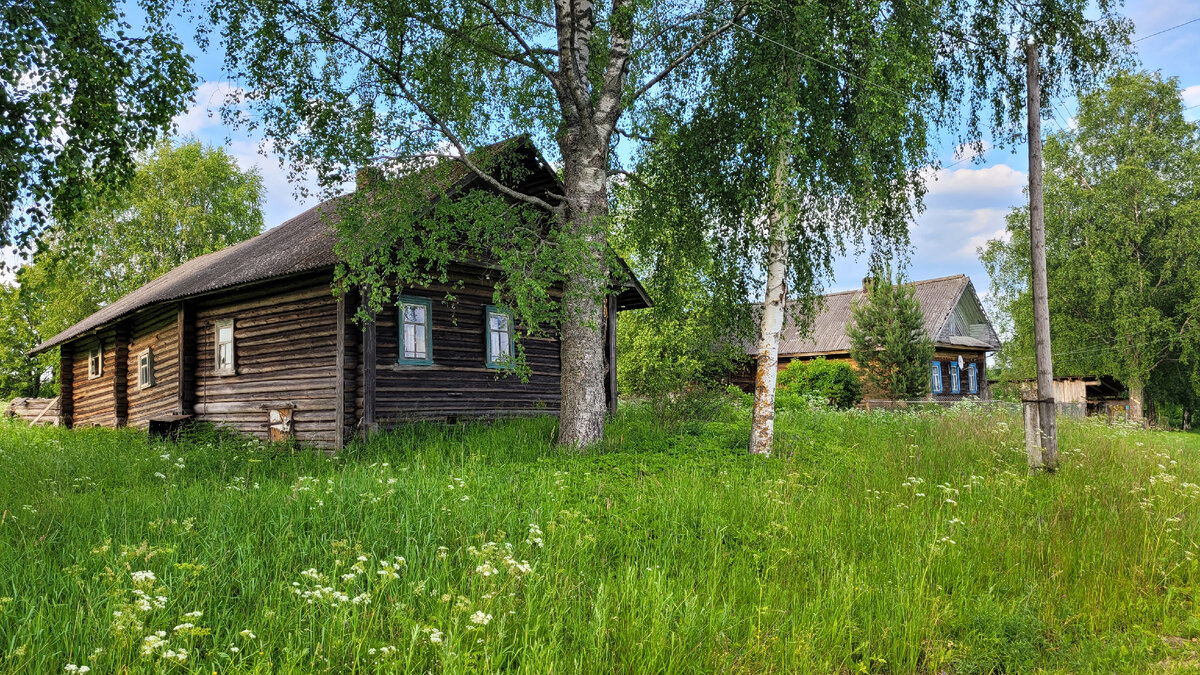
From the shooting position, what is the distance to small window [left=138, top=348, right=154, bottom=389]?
1783 centimetres

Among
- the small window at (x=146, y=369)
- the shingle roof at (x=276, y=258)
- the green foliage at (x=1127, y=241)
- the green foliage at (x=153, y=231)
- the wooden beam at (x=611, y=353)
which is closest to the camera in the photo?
the shingle roof at (x=276, y=258)

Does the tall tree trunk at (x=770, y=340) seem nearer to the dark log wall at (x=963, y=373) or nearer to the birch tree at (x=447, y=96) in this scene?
the birch tree at (x=447, y=96)

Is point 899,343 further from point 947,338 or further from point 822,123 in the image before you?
point 822,123

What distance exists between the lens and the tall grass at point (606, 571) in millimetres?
3400

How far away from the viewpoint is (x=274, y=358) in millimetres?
13953

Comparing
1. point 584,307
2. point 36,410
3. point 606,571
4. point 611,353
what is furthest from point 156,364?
point 606,571

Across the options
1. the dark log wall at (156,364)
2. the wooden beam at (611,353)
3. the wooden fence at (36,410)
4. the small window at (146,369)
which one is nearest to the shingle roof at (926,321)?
the wooden beam at (611,353)

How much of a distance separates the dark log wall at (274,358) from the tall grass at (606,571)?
456 centimetres

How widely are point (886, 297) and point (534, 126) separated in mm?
16043

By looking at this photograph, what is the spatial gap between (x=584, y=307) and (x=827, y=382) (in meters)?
18.1

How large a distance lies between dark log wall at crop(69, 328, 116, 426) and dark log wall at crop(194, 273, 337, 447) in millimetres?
6617

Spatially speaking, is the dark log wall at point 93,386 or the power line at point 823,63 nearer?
the power line at point 823,63

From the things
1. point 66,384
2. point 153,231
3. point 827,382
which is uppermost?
point 153,231

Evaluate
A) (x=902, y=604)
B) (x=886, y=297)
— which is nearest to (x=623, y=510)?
(x=902, y=604)
